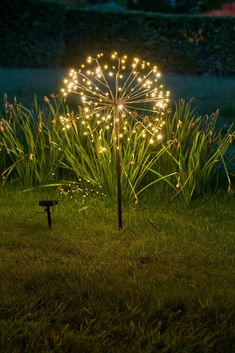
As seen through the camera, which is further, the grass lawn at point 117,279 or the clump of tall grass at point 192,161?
the clump of tall grass at point 192,161

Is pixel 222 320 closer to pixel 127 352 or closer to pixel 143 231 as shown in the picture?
pixel 127 352

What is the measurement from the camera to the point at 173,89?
14414 mm

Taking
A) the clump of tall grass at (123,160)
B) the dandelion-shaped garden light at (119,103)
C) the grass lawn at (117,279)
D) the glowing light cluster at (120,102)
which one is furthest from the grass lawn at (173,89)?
the grass lawn at (117,279)

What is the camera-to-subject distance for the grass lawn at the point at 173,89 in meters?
11.7

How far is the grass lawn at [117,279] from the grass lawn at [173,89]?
5514 millimetres

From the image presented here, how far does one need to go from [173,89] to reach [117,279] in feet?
35.1

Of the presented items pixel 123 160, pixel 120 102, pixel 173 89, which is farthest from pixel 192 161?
pixel 173 89

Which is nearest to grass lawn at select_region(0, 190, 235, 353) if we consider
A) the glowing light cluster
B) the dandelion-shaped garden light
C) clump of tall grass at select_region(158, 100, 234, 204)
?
clump of tall grass at select_region(158, 100, 234, 204)

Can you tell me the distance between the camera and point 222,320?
3.60 meters

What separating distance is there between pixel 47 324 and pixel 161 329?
60cm

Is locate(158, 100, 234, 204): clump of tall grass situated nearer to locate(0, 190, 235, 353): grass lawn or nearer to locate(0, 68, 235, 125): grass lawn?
locate(0, 190, 235, 353): grass lawn

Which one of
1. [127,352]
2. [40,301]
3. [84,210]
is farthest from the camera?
[84,210]

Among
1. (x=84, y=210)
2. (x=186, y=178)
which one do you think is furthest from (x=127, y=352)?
(x=186, y=178)

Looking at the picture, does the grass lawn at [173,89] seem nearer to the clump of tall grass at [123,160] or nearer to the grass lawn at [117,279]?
the clump of tall grass at [123,160]
